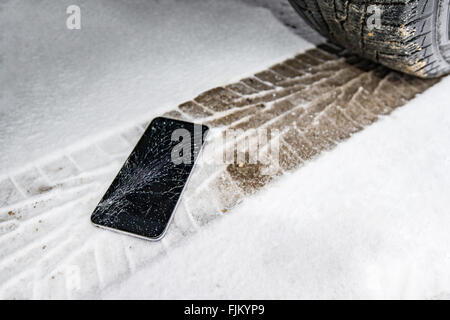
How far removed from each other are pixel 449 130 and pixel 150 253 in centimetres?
107

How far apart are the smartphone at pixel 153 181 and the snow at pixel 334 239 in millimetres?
122

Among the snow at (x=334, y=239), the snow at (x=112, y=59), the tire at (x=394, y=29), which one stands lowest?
the snow at (x=334, y=239)

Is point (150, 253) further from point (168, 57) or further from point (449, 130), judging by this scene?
point (449, 130)

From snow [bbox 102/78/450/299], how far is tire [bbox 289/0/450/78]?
12.0 inches

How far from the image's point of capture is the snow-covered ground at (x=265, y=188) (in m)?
0.80

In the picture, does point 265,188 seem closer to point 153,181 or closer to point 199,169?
point 199,169

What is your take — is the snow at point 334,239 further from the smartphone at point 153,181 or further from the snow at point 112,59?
the snow at point 112,59

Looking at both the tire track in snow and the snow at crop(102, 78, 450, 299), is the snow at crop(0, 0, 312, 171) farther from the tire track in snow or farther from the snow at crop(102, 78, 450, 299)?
the snow at crop(102, 78, 450, 299)

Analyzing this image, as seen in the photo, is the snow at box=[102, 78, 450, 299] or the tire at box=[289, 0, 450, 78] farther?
the tire at box=[289, 0, 450, 78]

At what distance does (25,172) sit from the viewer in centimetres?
101

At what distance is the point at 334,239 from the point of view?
861 millimetres

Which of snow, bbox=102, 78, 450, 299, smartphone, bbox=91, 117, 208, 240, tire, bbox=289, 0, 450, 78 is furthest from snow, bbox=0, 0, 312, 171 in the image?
snow, bbox=102, 78, 450, 299

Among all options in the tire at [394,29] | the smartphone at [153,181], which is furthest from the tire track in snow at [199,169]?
the tire at [394,29]

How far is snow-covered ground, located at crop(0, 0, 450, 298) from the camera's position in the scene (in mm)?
799
